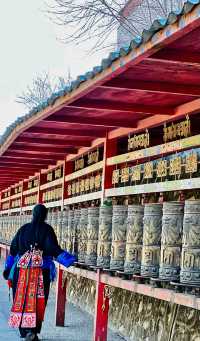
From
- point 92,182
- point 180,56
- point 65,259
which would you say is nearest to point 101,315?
point 65,259

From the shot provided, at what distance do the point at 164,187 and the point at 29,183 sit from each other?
11450 mm

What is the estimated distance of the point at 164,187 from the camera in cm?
645

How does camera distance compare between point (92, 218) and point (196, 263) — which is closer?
point (196, 263)

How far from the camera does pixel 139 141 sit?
25.7 feet

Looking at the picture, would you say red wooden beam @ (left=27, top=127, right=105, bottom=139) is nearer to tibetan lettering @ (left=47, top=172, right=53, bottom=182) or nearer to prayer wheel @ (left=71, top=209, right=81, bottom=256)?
prayer wheel @ (left=71, top=209, right=81, bottom=256)

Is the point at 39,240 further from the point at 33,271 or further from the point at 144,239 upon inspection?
the point at 144,239

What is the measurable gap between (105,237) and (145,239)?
1255 mm

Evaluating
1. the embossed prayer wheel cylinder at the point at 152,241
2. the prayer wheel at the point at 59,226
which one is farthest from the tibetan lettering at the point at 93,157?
the embossed prayer wheel cylinder at the point at 152,241

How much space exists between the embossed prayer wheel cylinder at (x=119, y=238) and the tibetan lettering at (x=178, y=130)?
0.84 metres

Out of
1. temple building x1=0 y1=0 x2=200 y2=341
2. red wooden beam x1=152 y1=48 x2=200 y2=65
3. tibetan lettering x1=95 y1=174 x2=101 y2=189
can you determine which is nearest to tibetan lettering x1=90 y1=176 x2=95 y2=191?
temple building x1=0 y1=0 x2=200 y2=341

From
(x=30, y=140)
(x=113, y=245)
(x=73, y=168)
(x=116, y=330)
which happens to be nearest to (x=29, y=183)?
(x=73, y=168)

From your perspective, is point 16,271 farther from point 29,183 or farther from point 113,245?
point 29,183

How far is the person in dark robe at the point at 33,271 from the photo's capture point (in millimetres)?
8055

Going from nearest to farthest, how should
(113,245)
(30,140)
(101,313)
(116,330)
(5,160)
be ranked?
1. (113,245)
2. (101,313)
3. (116,330)
4. (30,140)
5. (5,160)
